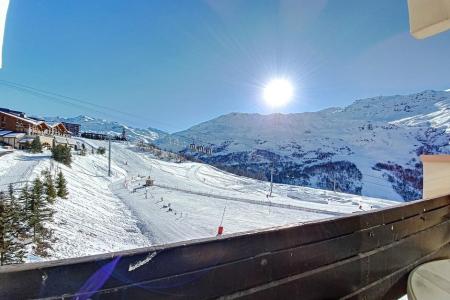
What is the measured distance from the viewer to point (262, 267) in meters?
0.81

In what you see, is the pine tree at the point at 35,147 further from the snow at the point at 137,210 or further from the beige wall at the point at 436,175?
the beige wall at the point at 436,175

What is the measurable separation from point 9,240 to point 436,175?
25.2ft

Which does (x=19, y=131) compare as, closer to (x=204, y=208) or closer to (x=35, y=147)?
(x=35, y=147)

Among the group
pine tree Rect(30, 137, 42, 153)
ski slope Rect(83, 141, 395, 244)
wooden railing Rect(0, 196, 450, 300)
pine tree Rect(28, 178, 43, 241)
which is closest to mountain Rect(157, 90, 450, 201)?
ski slope Rect(83, 141, 395, 244)

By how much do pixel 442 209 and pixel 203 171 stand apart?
33.9 metres

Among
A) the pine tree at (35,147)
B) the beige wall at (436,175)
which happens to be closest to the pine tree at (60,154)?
the pine tree at (35,147)

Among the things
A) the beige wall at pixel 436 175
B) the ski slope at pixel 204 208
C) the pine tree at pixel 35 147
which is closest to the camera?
the beige wall at pixel 436 175

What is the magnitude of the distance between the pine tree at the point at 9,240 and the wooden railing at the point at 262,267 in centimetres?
631

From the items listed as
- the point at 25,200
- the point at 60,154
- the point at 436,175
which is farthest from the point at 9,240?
the point at 60,154

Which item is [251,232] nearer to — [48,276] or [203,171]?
[48,276]

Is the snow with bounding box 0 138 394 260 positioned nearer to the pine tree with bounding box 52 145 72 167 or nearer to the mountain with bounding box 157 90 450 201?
the pine tree with bounding box 52 145 72 167

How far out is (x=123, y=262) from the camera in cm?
59

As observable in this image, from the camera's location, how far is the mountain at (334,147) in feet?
237

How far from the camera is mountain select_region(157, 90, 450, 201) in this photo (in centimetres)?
7225
